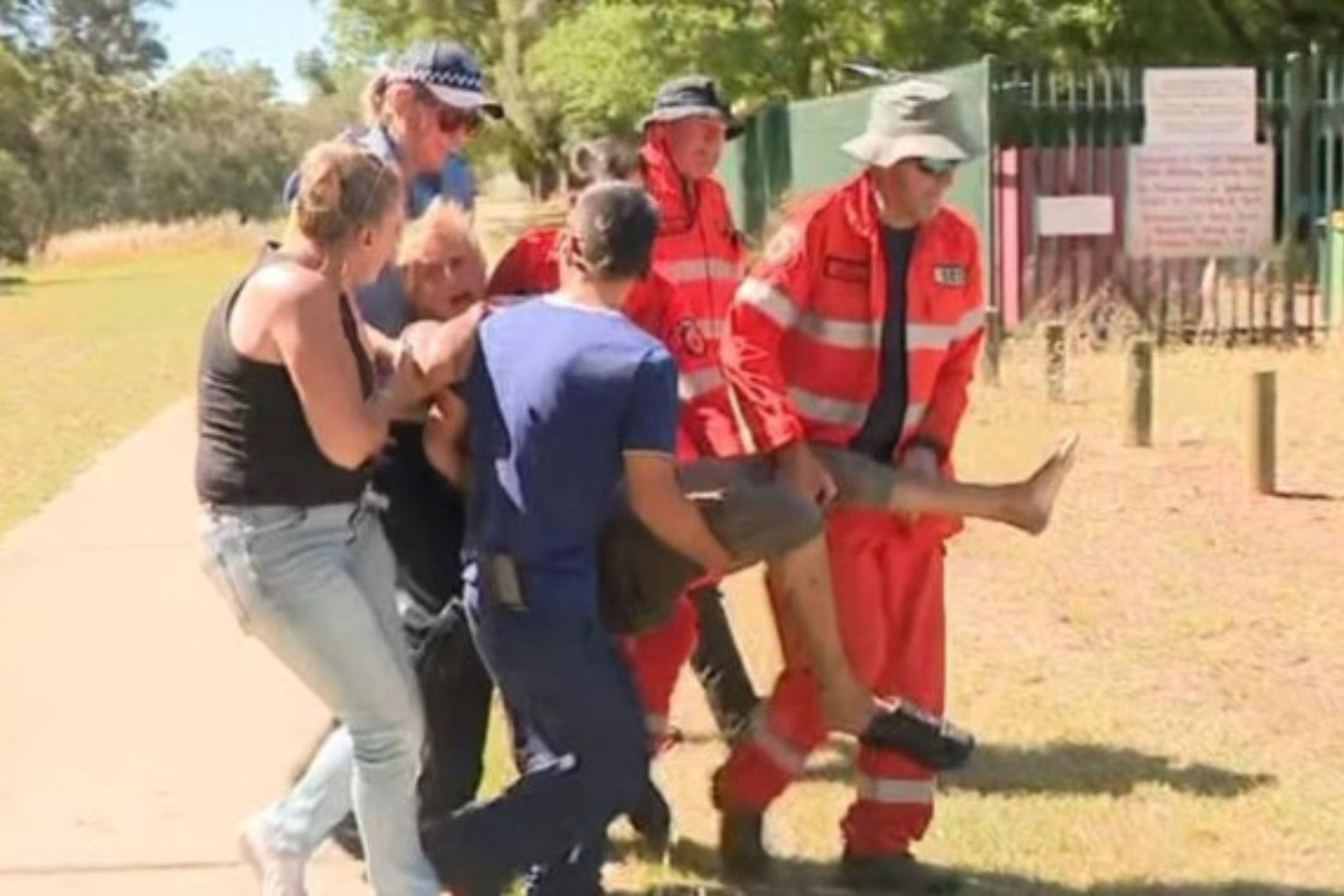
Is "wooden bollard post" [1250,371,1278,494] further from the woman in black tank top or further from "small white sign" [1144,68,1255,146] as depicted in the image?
the woman in black tank top

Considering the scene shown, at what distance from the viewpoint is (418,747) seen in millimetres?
5508

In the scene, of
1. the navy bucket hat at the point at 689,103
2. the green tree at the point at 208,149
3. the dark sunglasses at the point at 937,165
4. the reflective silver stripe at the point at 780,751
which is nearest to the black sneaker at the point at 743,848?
the reflective silver stripe at the point at 780,751

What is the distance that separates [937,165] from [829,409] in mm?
638

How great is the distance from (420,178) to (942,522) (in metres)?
1.45

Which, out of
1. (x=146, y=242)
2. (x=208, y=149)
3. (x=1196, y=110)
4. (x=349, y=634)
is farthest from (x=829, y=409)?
(x=208, y=149)

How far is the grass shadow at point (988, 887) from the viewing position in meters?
6.19

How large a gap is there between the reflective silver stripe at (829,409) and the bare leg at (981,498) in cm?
19

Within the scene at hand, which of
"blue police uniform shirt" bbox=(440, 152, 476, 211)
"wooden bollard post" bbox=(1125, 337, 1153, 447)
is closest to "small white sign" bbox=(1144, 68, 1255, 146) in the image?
"wooden bollard post" bbox=(1125, 337, 1153, 447)

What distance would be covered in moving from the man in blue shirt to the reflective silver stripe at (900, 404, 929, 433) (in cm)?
92

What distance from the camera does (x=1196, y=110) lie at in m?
19.7

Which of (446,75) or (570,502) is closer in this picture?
(570,502)

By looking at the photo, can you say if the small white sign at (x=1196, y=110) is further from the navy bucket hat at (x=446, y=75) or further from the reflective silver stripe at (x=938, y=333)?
the navy bucket hat at (x=446, y=75)

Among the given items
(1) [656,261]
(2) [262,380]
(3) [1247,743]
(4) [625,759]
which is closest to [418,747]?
(4) [625,759]

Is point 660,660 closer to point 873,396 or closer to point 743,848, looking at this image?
point 743,848
